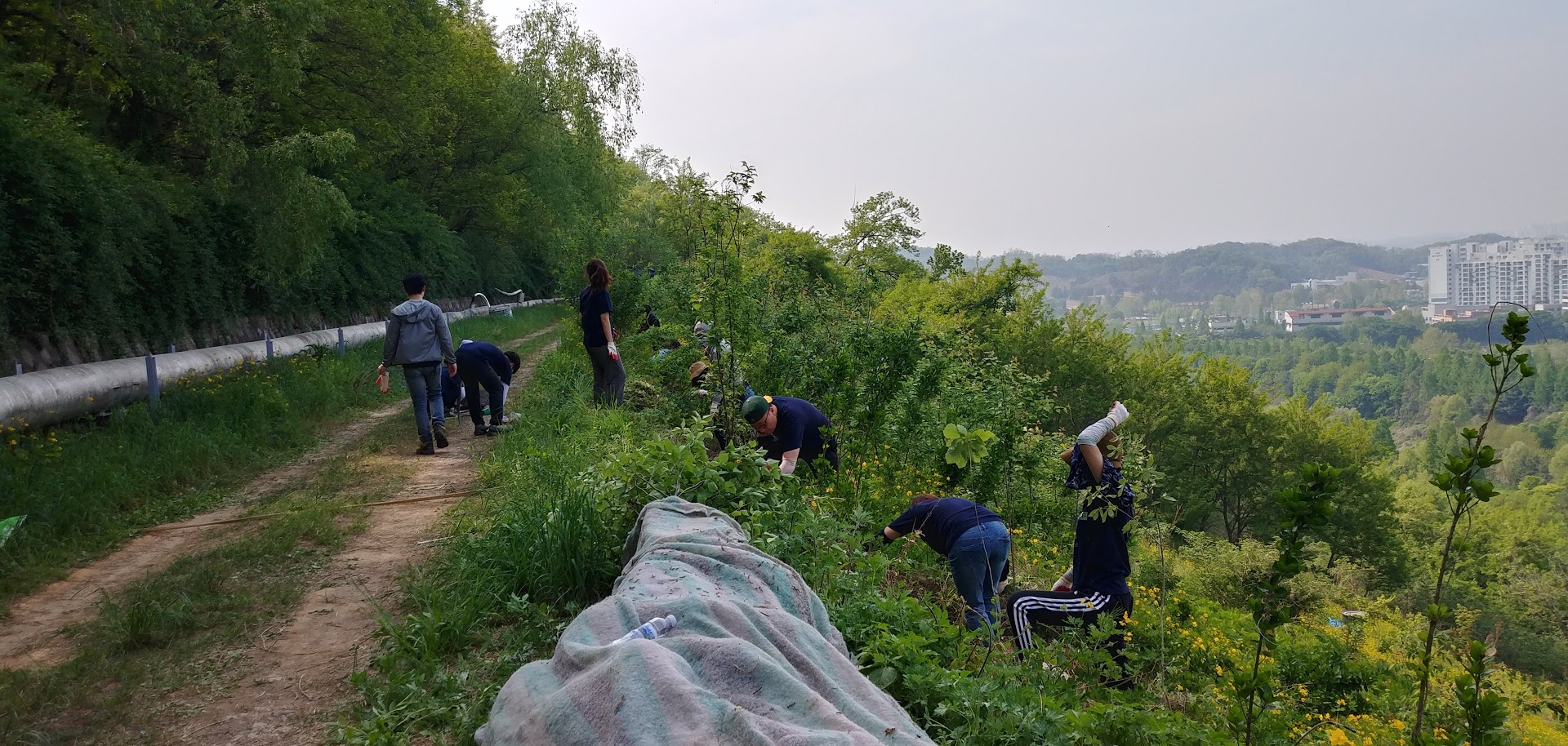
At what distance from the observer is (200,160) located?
13766 millimetres

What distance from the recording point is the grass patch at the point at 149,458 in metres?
5.93

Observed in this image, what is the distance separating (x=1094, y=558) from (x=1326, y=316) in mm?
158884

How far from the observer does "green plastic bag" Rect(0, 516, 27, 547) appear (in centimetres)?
550

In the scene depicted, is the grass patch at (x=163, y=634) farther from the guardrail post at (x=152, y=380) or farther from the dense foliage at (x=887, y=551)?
the guardrail post at (x=152, y=380)

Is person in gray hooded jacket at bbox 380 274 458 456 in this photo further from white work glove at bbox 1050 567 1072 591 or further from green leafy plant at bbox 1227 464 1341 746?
green leafy plant at bbox 1227 464 1341 746

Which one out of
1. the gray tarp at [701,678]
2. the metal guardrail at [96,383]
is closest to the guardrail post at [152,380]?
the metal guardrail at [96,383]

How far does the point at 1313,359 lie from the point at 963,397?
113m

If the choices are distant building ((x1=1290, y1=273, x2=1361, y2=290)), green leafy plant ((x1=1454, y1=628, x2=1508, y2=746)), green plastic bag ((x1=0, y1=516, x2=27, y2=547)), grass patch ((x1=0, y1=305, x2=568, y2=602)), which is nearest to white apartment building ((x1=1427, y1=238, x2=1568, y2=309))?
grass patch ((x1=0, y1=305, x2=568, y2=602))

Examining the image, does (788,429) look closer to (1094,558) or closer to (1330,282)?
(1094,558)

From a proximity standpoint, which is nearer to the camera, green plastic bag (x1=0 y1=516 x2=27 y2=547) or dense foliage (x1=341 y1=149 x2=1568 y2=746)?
dense foliage (x1=341 y1=149 x2=1568 y2=746)

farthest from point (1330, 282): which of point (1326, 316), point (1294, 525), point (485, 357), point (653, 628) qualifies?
point (653, 628)

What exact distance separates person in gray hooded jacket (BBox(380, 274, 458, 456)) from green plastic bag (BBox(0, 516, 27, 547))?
3.28m

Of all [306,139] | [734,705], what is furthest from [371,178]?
[734,705]

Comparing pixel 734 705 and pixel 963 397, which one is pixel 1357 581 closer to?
pixel 963 397
